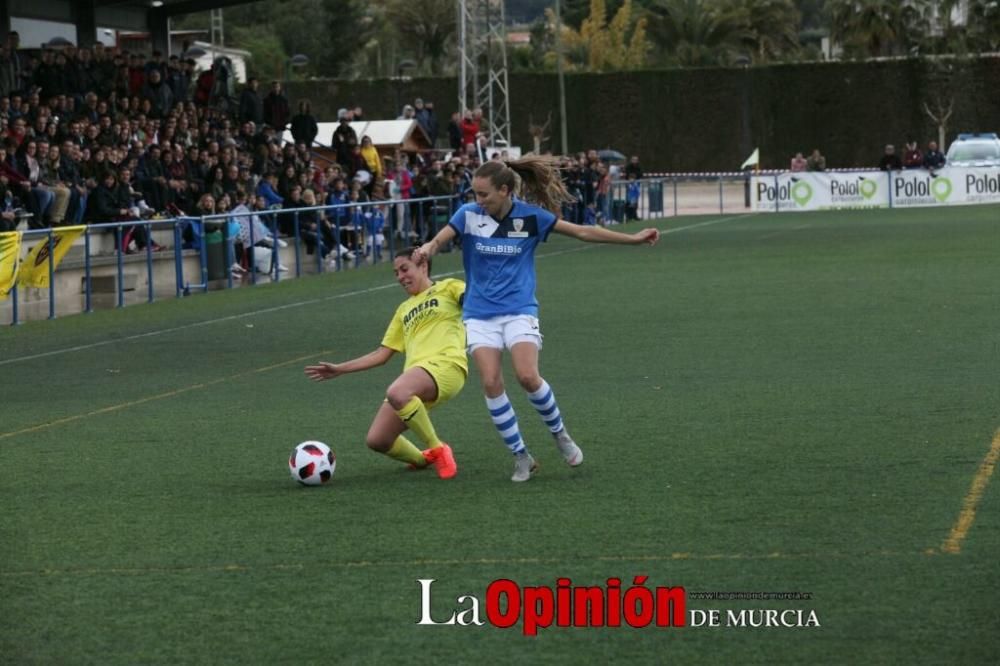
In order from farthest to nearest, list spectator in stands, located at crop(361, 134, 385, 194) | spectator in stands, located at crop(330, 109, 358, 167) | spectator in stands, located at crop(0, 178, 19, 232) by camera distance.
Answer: spectator in stands, located at crop(361, 134, 385, 194) → spectator in stands, located at crop(330, 109, 358, 167) → spectator in stands, located at crop(0, 178, 19, 232)

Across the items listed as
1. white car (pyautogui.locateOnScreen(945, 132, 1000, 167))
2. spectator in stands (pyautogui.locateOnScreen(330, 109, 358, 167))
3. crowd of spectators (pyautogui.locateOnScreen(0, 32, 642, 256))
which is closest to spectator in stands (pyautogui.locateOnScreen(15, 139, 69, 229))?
crowd of spectators (pyautogui.locateOnScreen(0, 32, 642, 256))

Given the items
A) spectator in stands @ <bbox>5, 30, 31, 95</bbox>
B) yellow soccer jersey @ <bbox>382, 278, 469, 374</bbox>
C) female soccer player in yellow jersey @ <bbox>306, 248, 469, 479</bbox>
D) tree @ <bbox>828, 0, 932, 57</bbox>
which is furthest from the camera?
tree @ <bbox>828, 0, 932, 57</bbox>

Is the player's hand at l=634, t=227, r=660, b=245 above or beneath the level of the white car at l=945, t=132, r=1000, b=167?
above

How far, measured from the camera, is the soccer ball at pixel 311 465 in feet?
31.3

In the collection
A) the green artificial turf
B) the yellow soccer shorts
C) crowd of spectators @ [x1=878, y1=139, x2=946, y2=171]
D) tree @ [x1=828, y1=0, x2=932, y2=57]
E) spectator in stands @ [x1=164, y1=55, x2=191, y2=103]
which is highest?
tree @ [x1=828, y1=0, x2=932, y2=57]

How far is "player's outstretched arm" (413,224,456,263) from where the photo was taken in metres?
Result: 9.38

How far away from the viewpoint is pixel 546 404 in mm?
9469

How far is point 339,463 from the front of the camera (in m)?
10.4

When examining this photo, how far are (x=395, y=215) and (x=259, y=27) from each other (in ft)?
233

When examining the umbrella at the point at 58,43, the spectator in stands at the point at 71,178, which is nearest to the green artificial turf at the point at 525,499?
the spectator in stands at the point at 71,178

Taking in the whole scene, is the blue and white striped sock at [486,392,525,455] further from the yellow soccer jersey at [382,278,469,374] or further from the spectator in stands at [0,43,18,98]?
the spectator in stands at [0,43,18,98]

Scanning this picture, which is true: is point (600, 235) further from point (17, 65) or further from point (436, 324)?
point (17, 65)

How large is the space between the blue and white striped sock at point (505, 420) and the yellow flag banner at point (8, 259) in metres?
12.8

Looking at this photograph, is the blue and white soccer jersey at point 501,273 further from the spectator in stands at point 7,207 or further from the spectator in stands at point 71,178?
the spectator in stands at point 71,178
